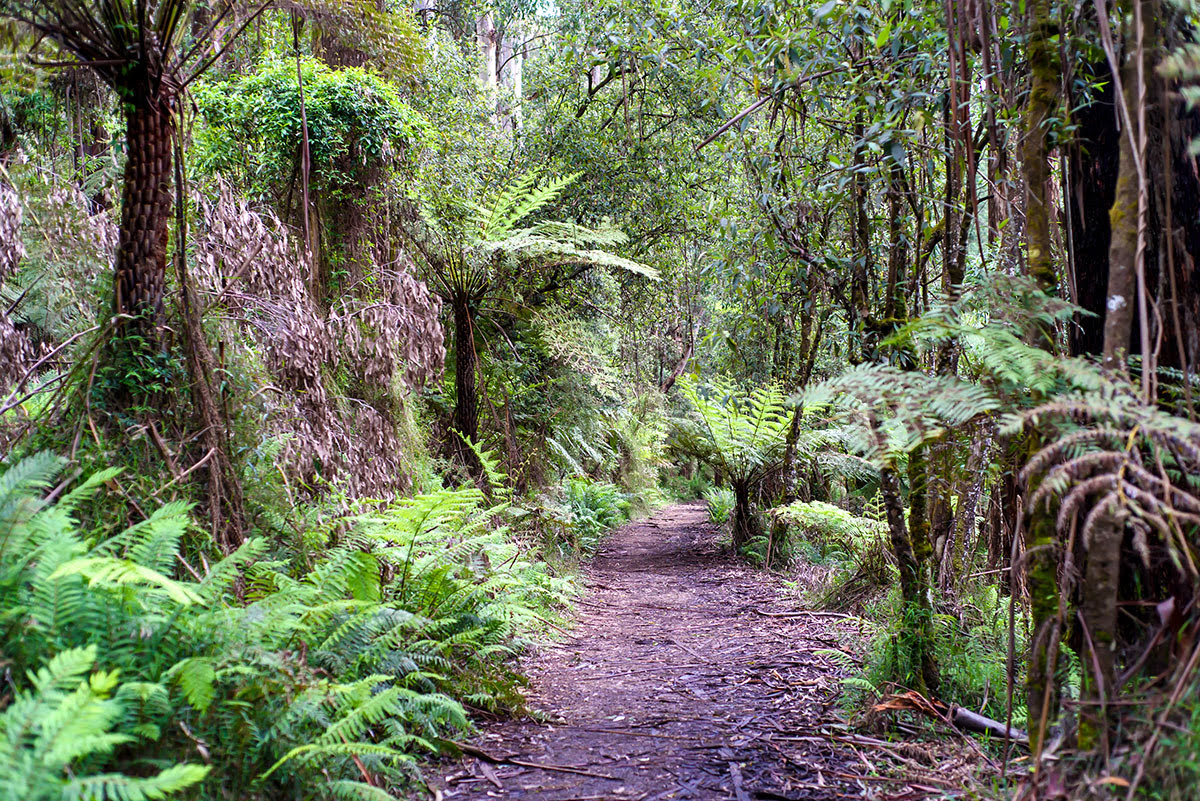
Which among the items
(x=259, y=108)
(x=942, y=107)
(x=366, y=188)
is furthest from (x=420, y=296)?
(x=942, y=107)

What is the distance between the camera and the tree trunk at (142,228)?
3.28m

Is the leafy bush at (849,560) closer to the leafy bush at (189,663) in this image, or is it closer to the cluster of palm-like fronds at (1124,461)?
the cluster of palm-like fronds at (1124,461)

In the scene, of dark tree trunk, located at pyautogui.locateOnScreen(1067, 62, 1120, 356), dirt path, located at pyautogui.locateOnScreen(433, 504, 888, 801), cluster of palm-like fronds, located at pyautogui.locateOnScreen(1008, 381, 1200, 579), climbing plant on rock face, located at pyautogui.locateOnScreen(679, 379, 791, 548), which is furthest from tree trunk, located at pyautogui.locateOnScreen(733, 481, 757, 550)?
cluster of palm-like fronds, located at pyautogui.locateOnScreen(1008, 381, 1200, 579)

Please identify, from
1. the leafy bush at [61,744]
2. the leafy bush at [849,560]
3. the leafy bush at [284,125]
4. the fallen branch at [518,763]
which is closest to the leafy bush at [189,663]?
the leafy bush at [61,744]

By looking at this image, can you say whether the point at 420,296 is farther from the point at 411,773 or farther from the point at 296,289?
the point at 411,773

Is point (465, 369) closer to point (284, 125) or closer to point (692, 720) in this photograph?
point (284, 125)

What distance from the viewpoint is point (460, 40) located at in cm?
1359

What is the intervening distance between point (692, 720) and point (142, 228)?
11.0ft

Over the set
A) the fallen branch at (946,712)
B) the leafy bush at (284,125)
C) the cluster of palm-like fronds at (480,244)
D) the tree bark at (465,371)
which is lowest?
the fallen branch at (946,712)

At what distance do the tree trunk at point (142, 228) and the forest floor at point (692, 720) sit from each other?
2.39 metres

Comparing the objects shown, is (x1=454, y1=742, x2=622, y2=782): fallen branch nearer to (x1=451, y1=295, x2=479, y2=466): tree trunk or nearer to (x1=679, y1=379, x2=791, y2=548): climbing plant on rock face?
(x1=451, y1=295, x2=479, y2=466): tree trunk

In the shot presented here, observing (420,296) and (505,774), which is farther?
(420,296)

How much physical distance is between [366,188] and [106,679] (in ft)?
17.3

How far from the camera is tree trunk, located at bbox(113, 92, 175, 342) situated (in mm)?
3279
